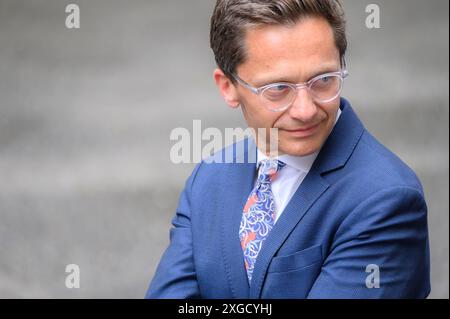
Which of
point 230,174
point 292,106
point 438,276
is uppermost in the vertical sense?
point 292,106

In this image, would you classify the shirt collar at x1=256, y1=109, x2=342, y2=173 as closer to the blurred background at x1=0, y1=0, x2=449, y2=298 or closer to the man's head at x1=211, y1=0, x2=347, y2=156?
the man's head at x1=211, y1=0, x2=347, y2=156

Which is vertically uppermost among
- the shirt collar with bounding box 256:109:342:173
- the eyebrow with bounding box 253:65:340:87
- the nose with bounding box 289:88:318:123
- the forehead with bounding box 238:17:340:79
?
the forehead with bounding box 238:17:340:79

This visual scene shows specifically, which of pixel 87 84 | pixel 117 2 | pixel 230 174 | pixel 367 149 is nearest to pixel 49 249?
pixel 87 84

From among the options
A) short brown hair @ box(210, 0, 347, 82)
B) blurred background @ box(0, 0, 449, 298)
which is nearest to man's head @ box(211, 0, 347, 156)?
short brown hair @ box(210, 0, 347, 82)

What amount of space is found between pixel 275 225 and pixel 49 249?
2268mm

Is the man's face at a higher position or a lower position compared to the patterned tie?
higher

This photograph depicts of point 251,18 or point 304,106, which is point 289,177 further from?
point 251,18

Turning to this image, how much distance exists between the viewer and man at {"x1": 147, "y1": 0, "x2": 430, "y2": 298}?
1.98m

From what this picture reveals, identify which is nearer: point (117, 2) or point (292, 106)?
point (292, 106)

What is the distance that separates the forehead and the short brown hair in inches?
0.6

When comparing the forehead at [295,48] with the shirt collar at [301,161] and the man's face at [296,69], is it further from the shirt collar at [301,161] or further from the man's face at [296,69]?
the shirt collar at [301,161]
